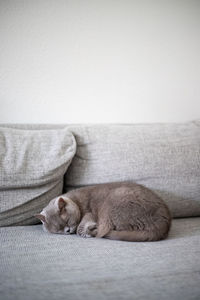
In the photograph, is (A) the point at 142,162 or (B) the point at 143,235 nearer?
(B) the point at 143,235

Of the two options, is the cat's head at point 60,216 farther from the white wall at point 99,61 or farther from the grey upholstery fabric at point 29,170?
the white wall at point 99,61

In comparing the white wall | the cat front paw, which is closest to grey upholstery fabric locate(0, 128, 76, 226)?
the cat front paw

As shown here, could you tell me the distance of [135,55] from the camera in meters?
2.13

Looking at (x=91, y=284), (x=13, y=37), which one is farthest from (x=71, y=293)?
(x=13, y=37)

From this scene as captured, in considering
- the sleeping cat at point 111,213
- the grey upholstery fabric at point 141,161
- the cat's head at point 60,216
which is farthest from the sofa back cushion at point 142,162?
the cat's head at point 60,216

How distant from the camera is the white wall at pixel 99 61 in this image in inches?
75.7

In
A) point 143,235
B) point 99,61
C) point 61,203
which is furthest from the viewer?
point 99,61

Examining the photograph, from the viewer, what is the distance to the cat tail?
4.56 ft

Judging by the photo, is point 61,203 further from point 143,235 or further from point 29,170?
point 143,235

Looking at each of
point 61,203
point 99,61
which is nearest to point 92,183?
point 61,203

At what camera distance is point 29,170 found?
155 centimetres

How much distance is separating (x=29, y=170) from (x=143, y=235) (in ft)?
2.01

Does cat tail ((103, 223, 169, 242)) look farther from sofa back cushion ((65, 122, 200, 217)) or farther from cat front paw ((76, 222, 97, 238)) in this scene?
sofa back cushion ((65, 122, 200, 217))

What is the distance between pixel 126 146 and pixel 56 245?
2.15ft
